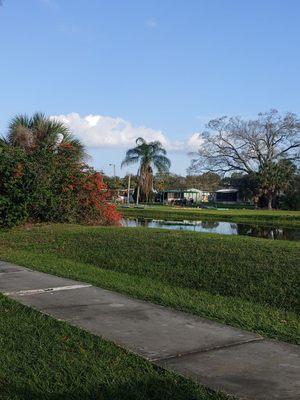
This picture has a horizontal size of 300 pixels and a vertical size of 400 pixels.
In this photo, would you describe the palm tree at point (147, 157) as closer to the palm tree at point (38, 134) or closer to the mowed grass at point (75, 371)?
the palm tree at point (38, 134)

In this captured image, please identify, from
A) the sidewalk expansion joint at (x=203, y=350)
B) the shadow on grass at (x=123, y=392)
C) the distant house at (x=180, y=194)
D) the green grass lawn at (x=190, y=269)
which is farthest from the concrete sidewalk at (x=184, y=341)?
the distant house at (x=180, y=194)

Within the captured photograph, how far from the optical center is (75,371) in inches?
177

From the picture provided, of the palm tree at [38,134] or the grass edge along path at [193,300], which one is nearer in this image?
the grass edge along path at [193,300]

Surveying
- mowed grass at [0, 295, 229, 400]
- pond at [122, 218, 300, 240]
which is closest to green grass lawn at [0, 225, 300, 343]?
mowed grass at [0, 295, 229, 400]

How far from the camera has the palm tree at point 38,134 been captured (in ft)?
69.0

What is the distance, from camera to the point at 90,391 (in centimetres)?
409

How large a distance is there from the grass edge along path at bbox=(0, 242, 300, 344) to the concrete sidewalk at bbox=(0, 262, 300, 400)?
26cm

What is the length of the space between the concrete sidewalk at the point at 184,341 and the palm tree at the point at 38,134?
13.3m

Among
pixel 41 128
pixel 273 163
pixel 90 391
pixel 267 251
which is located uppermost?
pixel 273 163

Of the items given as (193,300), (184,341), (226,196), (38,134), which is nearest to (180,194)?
(226,196)

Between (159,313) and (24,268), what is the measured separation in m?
4.62

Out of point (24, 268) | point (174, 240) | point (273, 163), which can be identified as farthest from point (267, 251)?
point (273, 163)

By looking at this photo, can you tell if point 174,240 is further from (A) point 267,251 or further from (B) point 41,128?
(B) point 41,128

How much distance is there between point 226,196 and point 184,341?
10285cm
